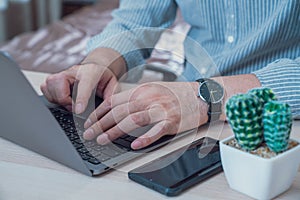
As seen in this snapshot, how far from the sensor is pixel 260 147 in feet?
2.16

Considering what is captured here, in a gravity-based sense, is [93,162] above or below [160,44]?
above

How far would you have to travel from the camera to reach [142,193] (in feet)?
2.30

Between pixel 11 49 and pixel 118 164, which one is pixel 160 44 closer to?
pixel 118 164

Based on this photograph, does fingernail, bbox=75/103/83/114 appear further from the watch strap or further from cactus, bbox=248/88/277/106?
cactus, bbox=248/88/277/106

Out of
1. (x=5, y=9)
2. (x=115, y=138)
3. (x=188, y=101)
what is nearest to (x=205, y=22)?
(x=188, y=101)

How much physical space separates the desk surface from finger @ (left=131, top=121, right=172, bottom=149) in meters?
0.02

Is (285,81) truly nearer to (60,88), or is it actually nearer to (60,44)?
(60,88)

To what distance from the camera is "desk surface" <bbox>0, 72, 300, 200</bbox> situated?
27.4 inches

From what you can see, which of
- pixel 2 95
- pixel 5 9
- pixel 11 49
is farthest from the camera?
pixel 5 9

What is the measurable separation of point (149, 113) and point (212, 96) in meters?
0.12

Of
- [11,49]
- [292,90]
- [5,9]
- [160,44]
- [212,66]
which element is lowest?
[5,9]

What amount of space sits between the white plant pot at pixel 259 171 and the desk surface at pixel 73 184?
2 cm

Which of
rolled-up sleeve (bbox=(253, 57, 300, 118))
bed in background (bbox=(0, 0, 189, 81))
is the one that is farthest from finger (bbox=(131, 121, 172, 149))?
bed in background (bbox=(0, 0, 189, 81))

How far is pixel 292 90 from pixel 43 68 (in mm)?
1512
